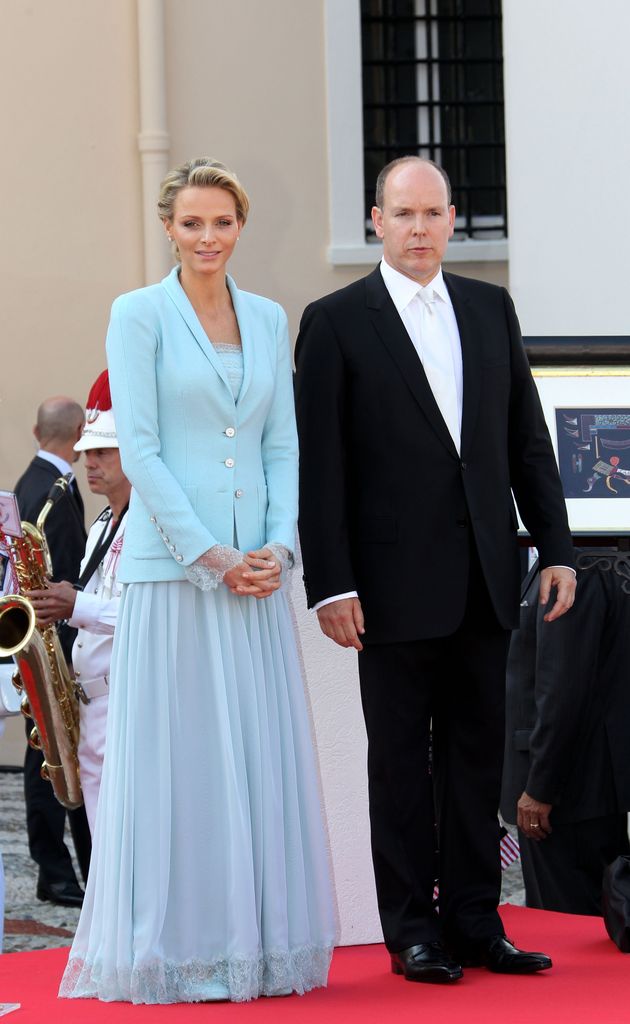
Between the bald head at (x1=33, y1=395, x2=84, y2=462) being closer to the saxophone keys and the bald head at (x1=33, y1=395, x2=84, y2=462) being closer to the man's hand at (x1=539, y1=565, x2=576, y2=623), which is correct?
the saxophone keys

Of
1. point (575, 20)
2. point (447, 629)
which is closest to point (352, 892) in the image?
point (447, 629)

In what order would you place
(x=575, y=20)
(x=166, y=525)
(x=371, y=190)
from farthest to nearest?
(x=371, y=190), (x=575, y=20), (x=166, y=525)

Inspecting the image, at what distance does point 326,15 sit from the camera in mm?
10320

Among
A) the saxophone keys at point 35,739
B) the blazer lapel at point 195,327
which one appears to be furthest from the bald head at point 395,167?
the saxophone keys at point 35,739

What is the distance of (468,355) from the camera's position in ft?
12.7

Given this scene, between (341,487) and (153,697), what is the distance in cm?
65

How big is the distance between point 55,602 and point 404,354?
1910 millimetres

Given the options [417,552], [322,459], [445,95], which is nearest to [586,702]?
[417,552]

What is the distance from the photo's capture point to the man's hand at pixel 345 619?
3.73 m

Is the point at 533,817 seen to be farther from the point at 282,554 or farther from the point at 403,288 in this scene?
the point at 403,288

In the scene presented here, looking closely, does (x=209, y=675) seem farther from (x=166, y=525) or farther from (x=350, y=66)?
(x=350, y=66)

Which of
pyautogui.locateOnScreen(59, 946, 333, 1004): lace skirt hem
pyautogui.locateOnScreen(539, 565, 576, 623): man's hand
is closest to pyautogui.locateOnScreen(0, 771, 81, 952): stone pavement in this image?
pyautogui.locateOnScreen(59, 946, 333, 1004): lace skirt hem

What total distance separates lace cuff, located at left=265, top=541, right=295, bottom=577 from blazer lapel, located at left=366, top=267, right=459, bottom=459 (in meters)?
0.45

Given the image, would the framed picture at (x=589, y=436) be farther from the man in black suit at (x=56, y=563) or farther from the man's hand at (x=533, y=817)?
the man in black suit at (x=56, y=563)
